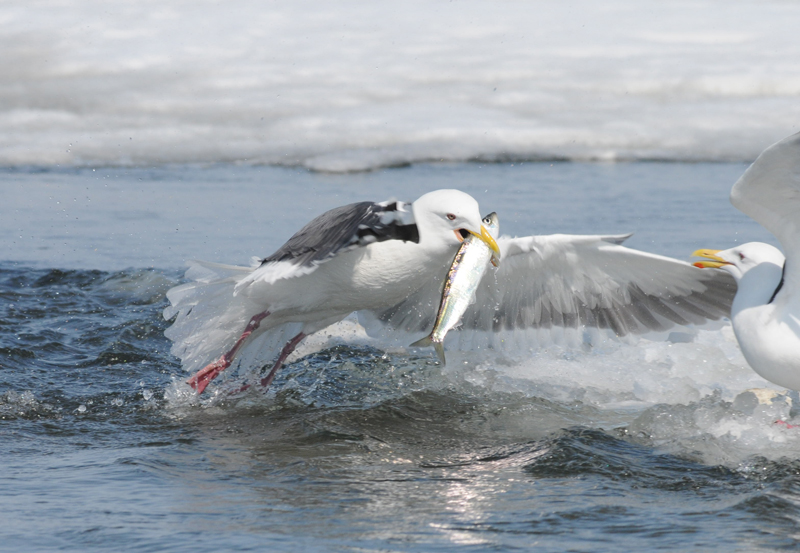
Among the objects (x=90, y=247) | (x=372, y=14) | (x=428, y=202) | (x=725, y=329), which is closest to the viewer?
(x=428, y=202)

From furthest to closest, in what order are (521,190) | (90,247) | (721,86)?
(721,86)
(521,190)
(90,247)

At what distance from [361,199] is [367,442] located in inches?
217

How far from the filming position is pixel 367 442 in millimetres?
4484

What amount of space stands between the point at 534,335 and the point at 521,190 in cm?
550

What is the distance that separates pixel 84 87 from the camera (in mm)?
13516

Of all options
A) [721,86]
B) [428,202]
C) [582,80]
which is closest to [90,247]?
[428,202]

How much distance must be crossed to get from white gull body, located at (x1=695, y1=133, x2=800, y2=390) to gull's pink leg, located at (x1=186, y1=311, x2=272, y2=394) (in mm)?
2560

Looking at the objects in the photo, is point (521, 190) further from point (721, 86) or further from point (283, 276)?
point (283, 276)

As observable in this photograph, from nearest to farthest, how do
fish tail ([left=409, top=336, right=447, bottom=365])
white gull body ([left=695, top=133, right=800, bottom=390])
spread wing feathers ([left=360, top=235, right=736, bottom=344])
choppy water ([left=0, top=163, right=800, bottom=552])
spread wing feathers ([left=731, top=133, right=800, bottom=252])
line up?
choppy water ([left=0, top=163, right=800, bottom=552])
spread wing feathers ([left=731, top=133, right=800, bottom=252])
white gull body ([left=695, top=133, right=800, bottom=390])
fish tail ([left=409, top=336, right=447, bottom=365])
spread wing feathers ([left=360, top=235, right=736, bottom=344])

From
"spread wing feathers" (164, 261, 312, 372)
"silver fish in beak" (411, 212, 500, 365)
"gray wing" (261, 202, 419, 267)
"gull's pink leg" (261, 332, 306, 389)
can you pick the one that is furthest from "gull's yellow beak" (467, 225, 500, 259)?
"gull's pink leg" (261, 332, 306, 389)

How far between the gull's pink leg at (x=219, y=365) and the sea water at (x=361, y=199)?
107mm

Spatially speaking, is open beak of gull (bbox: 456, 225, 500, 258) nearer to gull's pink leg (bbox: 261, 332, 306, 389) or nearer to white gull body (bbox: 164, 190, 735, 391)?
white gull body (bbox: 164, 190, 735, 391)

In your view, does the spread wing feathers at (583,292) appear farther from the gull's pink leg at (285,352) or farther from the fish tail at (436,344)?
the fish tail at (436,344)

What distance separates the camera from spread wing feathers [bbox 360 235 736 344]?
195 inches
